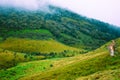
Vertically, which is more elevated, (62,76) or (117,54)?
(117,54)

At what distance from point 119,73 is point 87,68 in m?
29.8

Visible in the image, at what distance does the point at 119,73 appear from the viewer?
2234 inches

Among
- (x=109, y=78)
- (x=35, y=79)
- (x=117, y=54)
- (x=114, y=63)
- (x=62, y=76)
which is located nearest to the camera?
(x=109, y=78)

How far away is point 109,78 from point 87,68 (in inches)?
1181

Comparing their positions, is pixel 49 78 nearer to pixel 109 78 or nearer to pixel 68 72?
pixel 68 72

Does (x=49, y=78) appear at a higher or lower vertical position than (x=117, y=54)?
lower

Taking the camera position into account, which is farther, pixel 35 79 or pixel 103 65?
pixel 35 79

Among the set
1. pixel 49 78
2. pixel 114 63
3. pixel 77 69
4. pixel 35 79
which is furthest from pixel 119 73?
pixel 35 79

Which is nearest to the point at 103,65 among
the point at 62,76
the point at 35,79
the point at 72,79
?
the point at 72,79

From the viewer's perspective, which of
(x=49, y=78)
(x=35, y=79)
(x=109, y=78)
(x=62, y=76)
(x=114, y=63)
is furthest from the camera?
(x=35, y=79)

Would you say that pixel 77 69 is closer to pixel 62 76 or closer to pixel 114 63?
pixel 62 76

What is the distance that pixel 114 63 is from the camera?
250ft

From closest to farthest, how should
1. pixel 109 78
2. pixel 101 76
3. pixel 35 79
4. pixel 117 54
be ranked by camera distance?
pixel 109 78
pixel 101 76
pixel 117 54
pixel 35 79

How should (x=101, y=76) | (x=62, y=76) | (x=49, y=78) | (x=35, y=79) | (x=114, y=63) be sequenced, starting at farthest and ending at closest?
(x=35, y=79), (x=49, y=78), (x=62, y=76), (x=114, y=63), (x=101, y=76)
